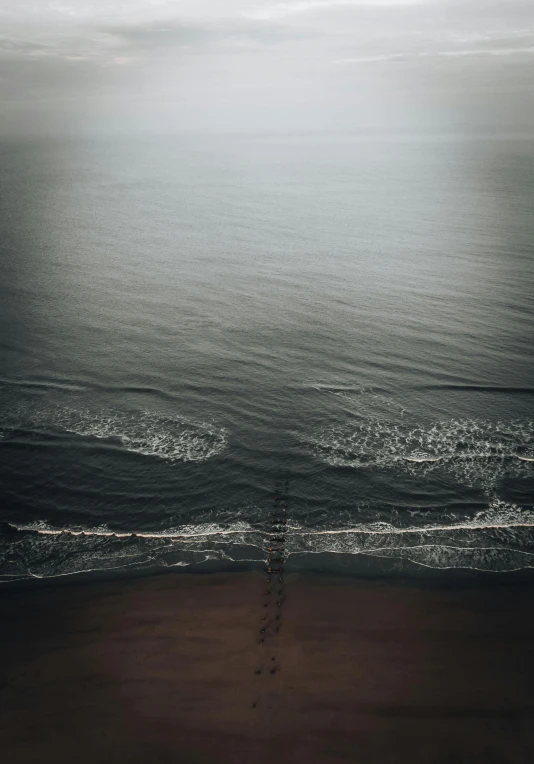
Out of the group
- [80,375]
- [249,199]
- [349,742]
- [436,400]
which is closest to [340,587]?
[349,742]

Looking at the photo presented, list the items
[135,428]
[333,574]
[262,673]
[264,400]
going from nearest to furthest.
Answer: [262,673] → [333,574] → [135,428] → [264,400]

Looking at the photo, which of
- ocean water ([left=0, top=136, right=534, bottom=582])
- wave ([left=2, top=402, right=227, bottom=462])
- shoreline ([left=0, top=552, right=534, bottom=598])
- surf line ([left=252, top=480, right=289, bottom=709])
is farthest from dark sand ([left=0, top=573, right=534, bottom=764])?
wave ([left=2, top=402, right=227, bottom=462])

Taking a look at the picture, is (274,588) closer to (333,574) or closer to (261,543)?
(261,543)

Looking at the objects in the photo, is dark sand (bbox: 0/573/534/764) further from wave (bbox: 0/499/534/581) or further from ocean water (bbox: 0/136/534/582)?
ocean water (bbox: 0/136/534/582)

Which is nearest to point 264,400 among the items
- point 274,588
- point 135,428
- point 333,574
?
point 135,428

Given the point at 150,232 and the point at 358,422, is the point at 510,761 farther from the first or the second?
the point at 150,232

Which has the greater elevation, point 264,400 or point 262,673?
point 264,400
